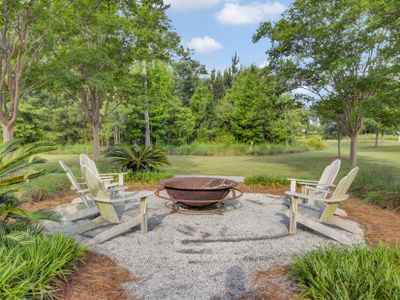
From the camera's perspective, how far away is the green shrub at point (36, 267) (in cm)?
206

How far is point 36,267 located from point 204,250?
198 cm

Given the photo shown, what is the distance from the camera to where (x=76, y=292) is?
8.05 ft

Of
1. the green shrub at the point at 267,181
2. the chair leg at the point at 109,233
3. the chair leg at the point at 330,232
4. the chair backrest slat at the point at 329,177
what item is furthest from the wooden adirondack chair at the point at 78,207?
the green shrub at the point at 267,181

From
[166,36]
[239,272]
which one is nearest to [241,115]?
[166,36]

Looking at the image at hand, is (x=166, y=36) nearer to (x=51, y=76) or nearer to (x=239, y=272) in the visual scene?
(x=51, y=76)

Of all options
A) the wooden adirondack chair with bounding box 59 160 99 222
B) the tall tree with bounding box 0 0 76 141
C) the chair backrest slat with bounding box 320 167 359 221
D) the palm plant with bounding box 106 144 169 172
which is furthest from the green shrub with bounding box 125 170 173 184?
the chair backrest slat with bounding box 320 167 359 221

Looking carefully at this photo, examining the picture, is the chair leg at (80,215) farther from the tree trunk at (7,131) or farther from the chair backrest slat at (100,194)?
the tree trunk at (7,131)

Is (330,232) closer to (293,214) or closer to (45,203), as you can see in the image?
(293,214)

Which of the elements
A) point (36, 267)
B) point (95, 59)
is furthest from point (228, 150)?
point (36, 267)

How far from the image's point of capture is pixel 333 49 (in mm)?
10016

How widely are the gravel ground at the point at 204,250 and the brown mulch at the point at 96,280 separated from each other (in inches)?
4.5

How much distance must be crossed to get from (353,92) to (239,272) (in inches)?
395

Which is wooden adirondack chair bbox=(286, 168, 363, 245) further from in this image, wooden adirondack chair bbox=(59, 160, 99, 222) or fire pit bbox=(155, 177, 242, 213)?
wooden adirondack chair bbox=(59, 160, 99, 222)

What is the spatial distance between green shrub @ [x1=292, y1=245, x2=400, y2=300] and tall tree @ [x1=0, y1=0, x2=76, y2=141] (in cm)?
745
